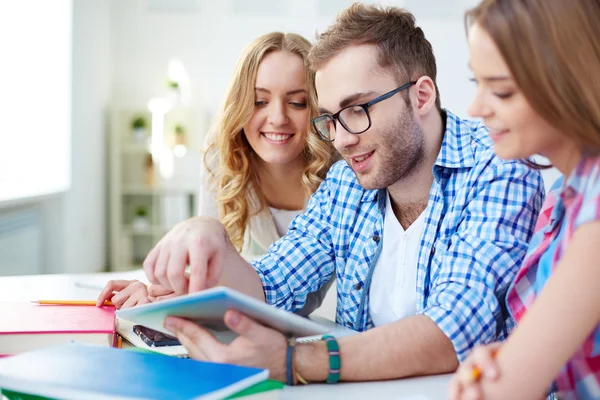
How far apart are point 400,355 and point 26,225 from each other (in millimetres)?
4086

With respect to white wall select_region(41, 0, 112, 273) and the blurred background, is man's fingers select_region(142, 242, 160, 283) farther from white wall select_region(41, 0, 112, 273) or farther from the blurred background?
the blurred background

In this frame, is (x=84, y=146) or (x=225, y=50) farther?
(x=225, y=50)

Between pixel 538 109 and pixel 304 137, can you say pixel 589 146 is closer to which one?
pixel 538 109

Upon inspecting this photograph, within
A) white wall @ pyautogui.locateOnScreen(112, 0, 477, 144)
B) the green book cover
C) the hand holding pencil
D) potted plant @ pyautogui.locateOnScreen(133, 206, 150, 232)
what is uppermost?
white wall @ pyautogui.locateOnScreen(112, 0, 477, 144)

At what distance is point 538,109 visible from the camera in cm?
87

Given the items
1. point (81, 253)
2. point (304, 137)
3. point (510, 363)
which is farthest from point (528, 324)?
point (81, 253)

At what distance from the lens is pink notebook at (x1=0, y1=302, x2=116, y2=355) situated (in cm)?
112

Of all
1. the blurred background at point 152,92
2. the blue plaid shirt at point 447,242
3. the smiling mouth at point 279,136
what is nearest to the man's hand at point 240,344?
the blue plaid shirt at point 447,242

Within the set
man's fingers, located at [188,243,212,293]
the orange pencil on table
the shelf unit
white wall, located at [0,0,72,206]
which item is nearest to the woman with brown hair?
the orange pencil on table

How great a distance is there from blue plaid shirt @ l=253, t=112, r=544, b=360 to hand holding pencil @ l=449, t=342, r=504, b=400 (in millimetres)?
305

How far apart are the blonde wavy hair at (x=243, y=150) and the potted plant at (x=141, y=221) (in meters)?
4.32

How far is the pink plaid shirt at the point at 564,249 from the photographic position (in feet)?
2.89

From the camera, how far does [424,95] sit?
5.25 feet

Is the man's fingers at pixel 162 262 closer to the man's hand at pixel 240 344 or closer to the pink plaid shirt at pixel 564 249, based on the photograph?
the man's hand at pixel 240 344
